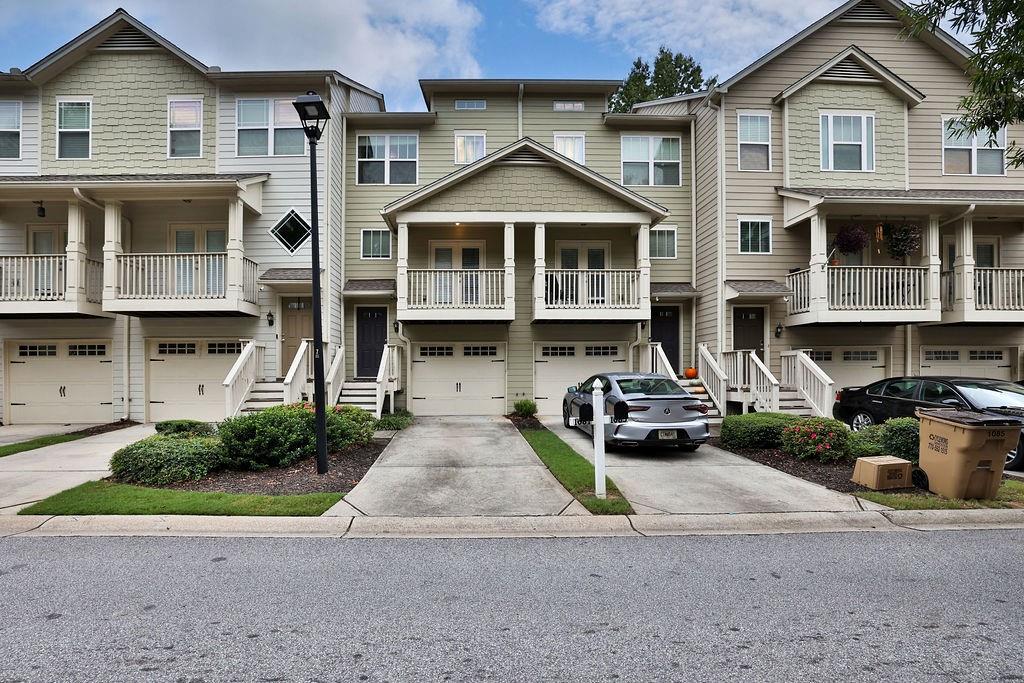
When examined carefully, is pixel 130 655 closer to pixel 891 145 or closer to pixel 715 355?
pixel 715 355

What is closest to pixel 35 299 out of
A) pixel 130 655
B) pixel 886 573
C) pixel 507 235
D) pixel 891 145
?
pixel 507 235

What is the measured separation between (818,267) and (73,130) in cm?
2020

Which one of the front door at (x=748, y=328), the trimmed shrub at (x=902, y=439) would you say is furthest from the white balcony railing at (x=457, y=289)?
the trimmed shrub at (x=902, y=439)

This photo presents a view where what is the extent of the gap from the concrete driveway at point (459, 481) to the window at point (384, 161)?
856 cm

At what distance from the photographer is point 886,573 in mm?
4508

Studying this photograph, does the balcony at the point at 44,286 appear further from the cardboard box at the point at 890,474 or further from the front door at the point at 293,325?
the cardboard box at the point at 890,474

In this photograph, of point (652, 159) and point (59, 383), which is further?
point (652, 159)

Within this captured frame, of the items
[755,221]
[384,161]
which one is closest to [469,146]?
[384,161]

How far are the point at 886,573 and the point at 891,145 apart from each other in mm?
15144

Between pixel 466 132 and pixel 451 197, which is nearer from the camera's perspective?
pixel 451 197

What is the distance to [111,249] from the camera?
13.0 m

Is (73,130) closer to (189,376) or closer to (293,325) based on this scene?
(189,376)

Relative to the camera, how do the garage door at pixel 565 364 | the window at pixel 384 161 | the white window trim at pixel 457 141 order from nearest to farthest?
the garage door at pixel 565 364 → the window at pixel 384 161 → the white window trim at pixel 457 141

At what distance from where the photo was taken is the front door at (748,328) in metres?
15.5
